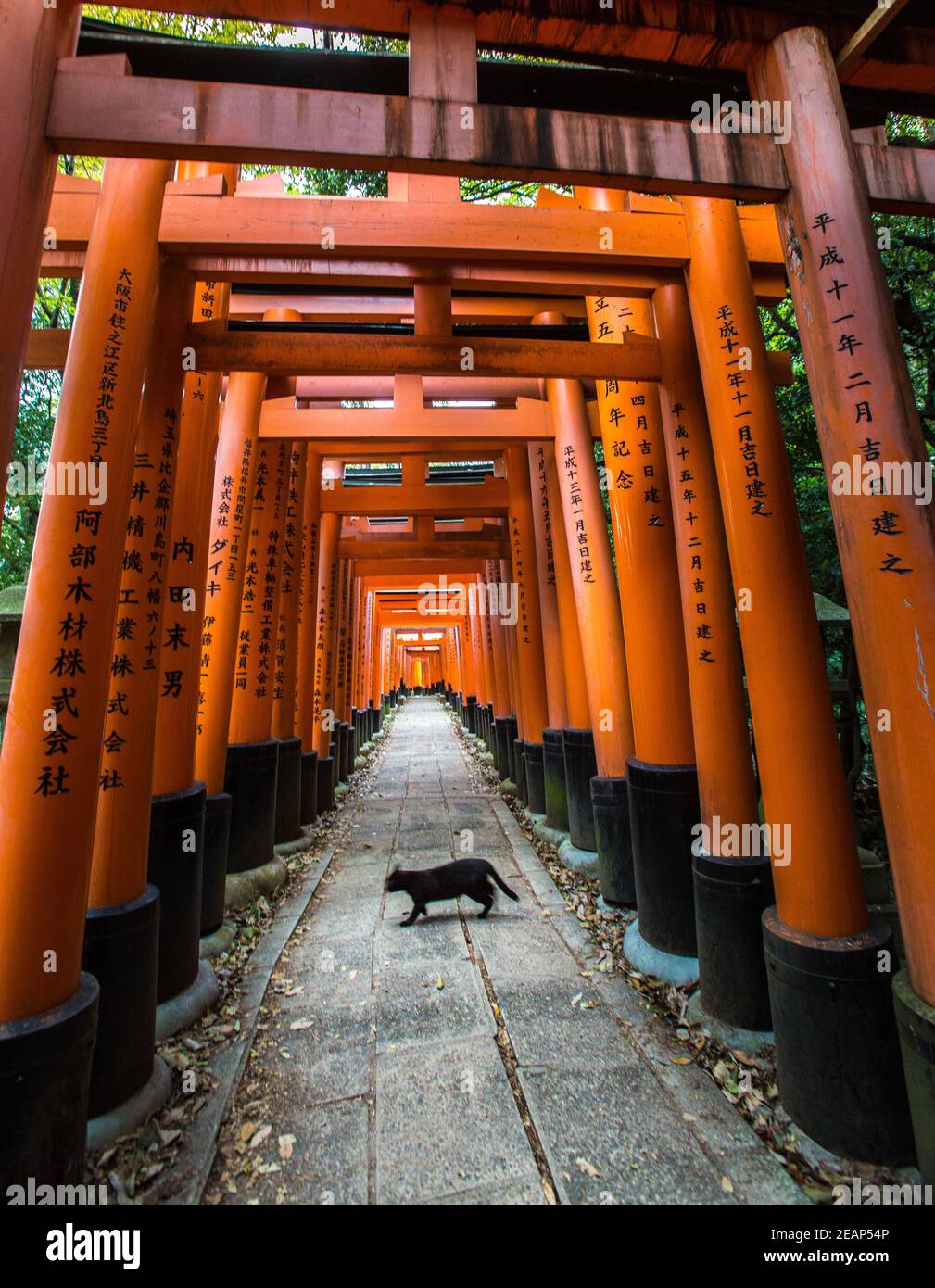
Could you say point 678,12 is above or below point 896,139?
below

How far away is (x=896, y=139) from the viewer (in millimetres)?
4629

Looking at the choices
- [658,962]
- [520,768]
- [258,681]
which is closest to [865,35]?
[658,962]

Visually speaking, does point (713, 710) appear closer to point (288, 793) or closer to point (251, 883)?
point (251, 883)

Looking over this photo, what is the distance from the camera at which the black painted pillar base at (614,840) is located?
4.82 m

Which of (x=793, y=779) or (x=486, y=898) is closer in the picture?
(x=793, y=779)

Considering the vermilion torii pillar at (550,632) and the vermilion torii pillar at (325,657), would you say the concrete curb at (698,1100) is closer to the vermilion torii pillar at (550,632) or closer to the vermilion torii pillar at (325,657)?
the vermilion torii pillar at (550,632)

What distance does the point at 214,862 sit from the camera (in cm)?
439

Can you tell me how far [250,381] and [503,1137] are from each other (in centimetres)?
588

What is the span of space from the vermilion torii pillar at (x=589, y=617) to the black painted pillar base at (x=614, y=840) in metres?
0.06

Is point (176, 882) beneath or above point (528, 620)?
beneath

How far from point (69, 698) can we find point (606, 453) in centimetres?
379

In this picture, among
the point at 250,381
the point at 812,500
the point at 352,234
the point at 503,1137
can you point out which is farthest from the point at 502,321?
the point at 503,1137

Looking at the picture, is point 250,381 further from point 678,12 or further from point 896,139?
point 896,139

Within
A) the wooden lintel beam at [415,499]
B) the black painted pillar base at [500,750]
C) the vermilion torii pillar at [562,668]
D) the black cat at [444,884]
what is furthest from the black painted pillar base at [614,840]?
the black painted pillar base at [500,750]
